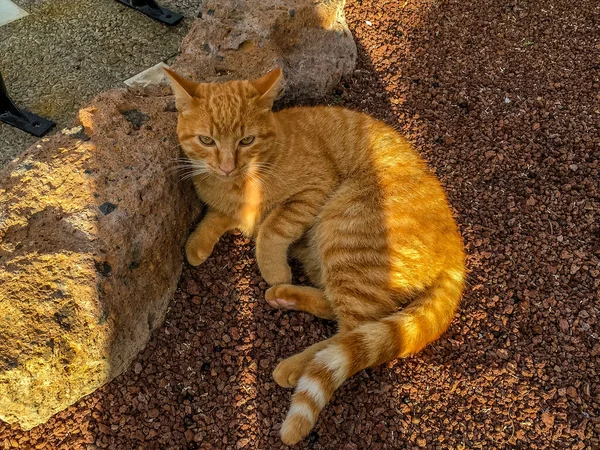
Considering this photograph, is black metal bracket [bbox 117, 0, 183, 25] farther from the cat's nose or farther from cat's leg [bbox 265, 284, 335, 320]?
cat's leg [bbox 265, 284, 335, 320]

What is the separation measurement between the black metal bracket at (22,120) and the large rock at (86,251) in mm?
1133

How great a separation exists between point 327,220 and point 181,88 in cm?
115

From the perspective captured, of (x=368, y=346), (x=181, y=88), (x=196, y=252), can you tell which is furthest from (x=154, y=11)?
(x=368, y=346)

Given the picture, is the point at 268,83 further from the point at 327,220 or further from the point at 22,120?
the point at 22,120

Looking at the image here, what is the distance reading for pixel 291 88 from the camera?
389 cm

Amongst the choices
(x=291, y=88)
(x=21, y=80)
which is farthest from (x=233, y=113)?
(x=21, y=80)

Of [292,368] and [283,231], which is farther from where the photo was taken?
[283,231]

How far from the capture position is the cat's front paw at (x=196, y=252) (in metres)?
3.20

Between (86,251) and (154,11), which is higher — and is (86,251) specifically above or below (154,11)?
below

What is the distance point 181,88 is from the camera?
2852mm

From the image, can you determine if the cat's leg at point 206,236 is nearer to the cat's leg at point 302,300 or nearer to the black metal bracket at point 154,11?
the cat's leg at point 302,300

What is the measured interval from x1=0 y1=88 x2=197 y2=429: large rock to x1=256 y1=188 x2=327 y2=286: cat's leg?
1.74 feet

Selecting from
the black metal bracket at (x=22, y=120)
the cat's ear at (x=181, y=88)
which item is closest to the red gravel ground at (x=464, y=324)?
the cat's ear at (x=181, y=88)

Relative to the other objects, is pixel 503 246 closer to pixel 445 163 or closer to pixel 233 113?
pixel 445 163
